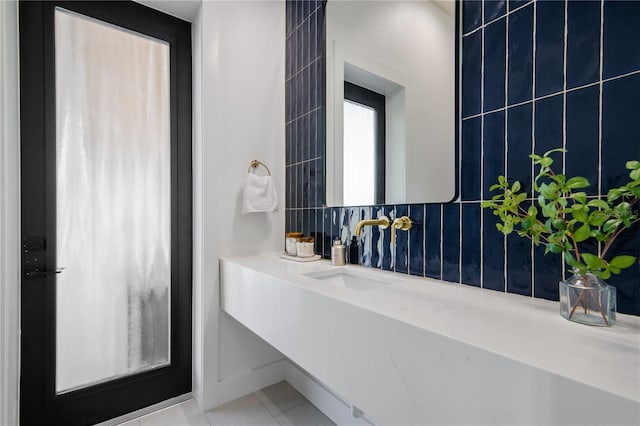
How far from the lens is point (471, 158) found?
102 cm

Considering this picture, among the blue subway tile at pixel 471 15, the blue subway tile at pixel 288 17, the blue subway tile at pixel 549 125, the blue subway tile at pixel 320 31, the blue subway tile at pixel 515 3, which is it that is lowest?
the blue subway tile at pixel 549 125

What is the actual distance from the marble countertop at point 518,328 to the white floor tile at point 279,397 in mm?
987

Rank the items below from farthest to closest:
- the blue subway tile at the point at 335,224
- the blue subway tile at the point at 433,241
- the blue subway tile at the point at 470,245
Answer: the blue subway tile at the point at 335,224 < the blue subway tile at the point at 433,241 < the blue subway tile at the point at 470,245

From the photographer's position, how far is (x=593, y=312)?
2.19 ft

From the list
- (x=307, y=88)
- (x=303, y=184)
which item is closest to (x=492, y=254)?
(x=303, y=184)

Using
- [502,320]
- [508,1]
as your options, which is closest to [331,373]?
[502,320]

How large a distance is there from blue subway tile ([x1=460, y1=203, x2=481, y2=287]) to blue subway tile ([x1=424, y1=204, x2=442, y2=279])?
0.09 meters

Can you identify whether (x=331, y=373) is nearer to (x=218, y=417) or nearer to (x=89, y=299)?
(x=218, y=417)

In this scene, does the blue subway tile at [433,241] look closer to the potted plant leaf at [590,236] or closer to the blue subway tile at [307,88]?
the potted plant leaf at [590,236]

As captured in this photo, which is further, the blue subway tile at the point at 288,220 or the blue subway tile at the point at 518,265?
the blue subway tile at the point at 288,220

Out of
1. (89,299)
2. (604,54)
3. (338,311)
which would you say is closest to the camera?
(604,54)

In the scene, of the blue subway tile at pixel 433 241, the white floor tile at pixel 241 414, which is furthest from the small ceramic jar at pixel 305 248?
the white floor tile at pixel 241 414

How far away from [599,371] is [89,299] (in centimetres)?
188

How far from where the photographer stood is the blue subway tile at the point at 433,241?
111 centimetres
